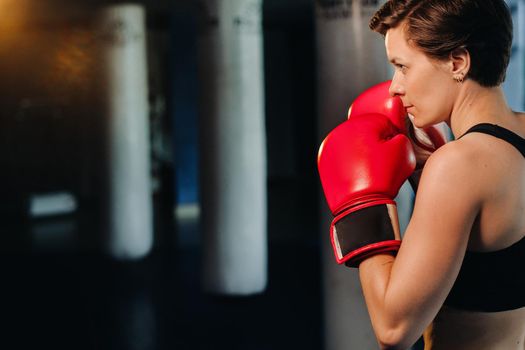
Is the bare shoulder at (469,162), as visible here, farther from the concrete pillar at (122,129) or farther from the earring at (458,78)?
the concrete pillar at (122,129)

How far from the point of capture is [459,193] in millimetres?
900

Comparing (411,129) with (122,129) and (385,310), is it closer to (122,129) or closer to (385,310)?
(385,310)

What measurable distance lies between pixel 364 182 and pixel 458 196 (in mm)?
176

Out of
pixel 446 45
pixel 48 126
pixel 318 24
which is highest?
pixel 318 24

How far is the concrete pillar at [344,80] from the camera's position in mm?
2605

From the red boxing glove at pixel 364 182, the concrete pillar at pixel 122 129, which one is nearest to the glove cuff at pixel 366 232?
the red boxing glove at pixel 364 182

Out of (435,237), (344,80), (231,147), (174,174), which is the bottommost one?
(174,174)

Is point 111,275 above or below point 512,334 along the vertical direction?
below

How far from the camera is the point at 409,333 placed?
3.08 feet

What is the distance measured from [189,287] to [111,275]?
86cm

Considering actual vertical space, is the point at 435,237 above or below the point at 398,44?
below

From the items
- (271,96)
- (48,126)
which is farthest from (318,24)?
(271,96)

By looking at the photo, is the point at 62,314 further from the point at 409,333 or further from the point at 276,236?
the point at 409,333

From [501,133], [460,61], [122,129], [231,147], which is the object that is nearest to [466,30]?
[460,61]
